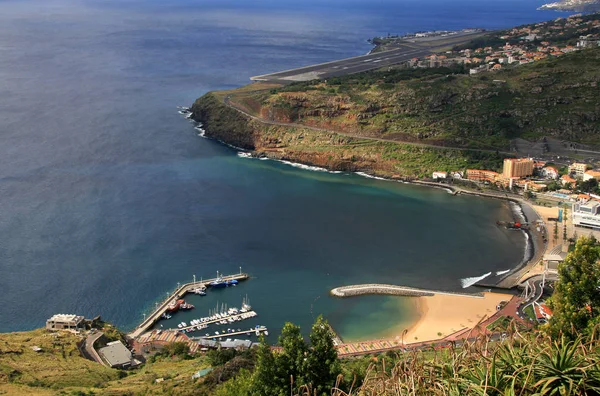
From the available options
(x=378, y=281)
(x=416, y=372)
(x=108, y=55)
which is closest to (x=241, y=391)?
(x=416, y=372)

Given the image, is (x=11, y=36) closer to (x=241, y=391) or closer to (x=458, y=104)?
(x=458, y=104)

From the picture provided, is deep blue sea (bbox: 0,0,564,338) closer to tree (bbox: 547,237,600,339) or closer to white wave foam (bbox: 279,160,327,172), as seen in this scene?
white wave foam (bbox: 279,160,327,172)

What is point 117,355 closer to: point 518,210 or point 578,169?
point 518,210

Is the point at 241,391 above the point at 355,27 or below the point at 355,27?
below

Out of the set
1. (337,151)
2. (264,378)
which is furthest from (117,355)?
(337,151)

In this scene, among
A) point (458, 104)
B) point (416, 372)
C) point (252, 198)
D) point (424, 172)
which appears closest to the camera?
point (416, 372)

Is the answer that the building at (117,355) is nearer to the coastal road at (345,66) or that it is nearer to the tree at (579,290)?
the tree at (579,290)

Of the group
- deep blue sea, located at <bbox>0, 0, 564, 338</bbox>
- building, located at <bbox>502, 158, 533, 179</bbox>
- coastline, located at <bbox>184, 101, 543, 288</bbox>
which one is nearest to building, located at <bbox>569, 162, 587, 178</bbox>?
building, located at <bbox>502, 158, 533, 179</bbox>
